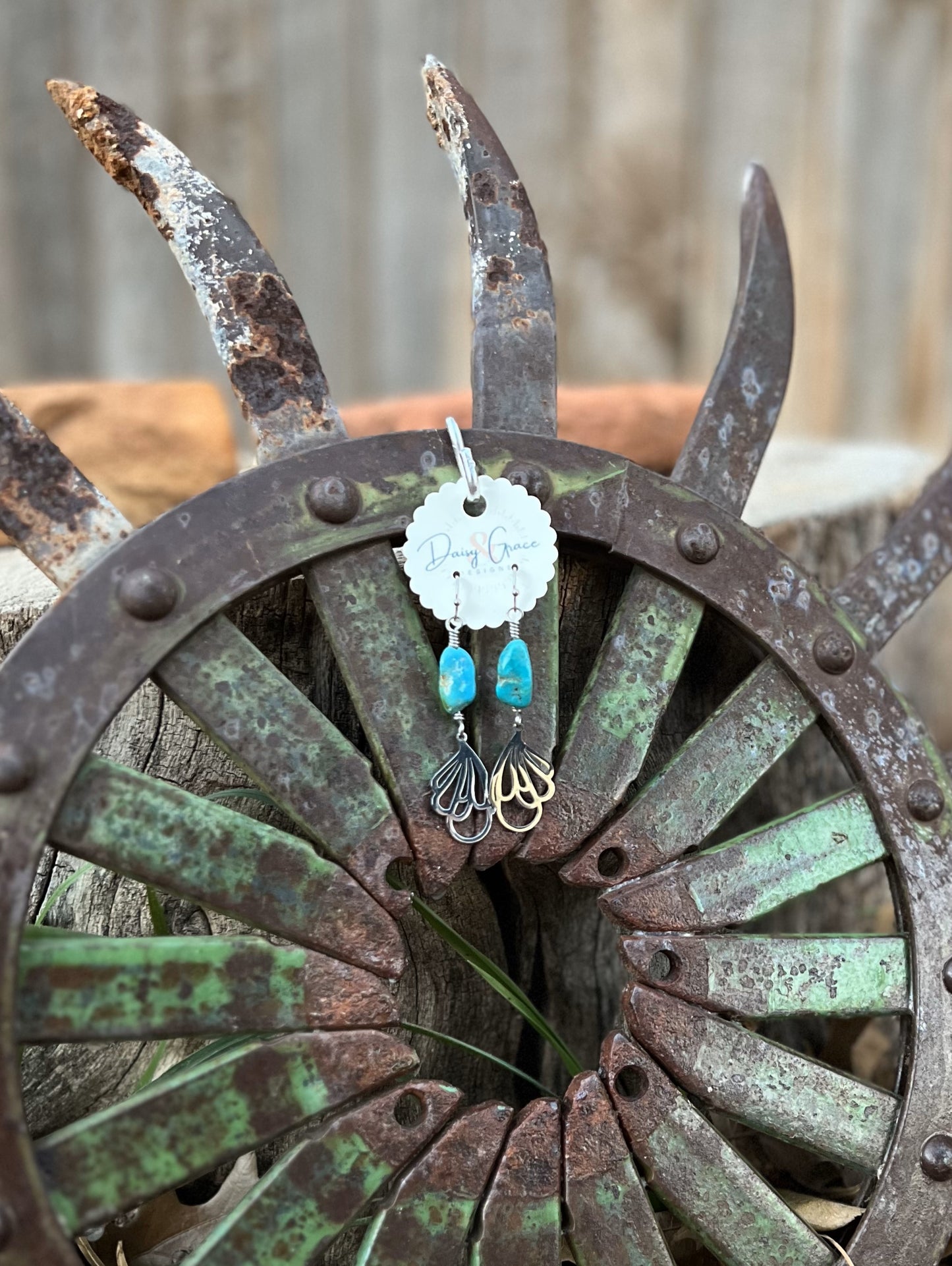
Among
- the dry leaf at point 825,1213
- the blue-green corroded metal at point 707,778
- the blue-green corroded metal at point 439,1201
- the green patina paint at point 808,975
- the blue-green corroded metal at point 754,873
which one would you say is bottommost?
the dry leaf at point 825,1213

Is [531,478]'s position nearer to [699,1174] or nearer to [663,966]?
[663,966]

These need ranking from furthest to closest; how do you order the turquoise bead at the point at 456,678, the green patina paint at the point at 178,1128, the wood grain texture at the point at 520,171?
the wood grain texture at the point at 520,171 < the turquoise bead at the point at 456,678 < the green patina paint at the point at 178,1128

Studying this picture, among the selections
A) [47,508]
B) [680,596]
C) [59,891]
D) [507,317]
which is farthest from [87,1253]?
[507,317]

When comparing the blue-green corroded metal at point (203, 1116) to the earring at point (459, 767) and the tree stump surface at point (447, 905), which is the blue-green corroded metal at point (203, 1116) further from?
the tree stump surface at point (447, 905)

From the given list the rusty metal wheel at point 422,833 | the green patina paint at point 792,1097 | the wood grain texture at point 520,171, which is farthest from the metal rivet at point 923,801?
the wood grain texture at point 520,171

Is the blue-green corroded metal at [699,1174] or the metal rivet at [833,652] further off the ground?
the metal rivet at [833,652]

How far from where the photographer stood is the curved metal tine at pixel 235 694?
0.84 metres

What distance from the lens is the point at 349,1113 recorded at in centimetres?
83

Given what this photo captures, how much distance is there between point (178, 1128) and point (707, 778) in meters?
0.45

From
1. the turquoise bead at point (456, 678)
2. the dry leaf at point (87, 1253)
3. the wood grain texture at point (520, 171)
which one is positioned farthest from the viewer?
the wood grain texture at point (520, 171)

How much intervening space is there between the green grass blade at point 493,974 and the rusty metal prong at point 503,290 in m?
0.40

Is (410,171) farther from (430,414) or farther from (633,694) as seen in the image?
(633,694)

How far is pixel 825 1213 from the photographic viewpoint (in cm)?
98

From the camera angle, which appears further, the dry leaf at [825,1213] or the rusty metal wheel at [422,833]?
the dry leaf at [825,1213]
